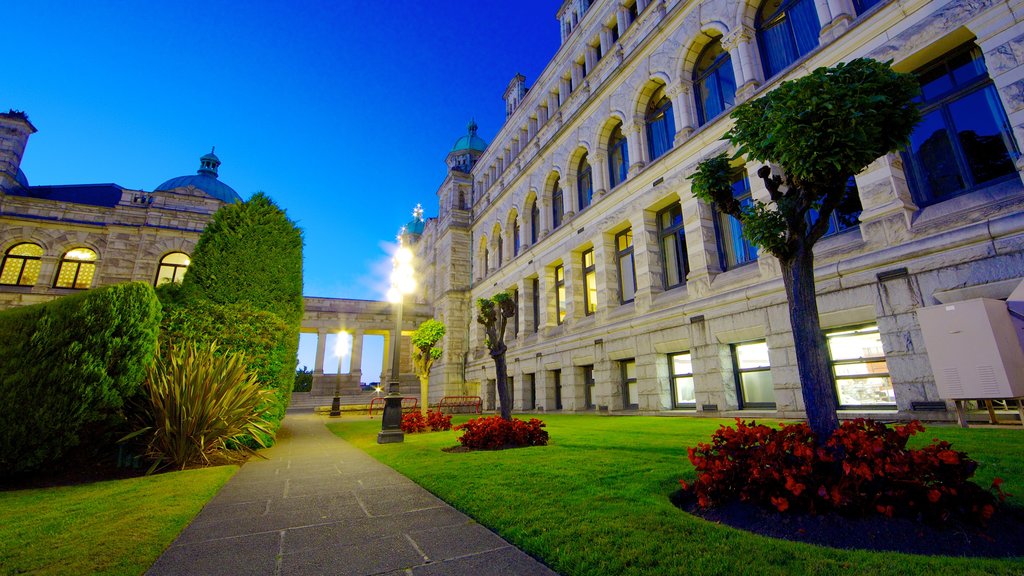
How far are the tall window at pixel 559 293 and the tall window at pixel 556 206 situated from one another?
8.80 feet

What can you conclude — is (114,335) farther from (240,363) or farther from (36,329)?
(240,363)

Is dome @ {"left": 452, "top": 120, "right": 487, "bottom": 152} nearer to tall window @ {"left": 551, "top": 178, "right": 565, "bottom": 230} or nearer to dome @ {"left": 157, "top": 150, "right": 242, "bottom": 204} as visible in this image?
tall window @ {"left": 551, "top": 178, "right": 565, "bottom": 230}

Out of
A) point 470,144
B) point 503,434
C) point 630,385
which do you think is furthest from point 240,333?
point 470,144

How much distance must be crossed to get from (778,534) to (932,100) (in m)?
11.3

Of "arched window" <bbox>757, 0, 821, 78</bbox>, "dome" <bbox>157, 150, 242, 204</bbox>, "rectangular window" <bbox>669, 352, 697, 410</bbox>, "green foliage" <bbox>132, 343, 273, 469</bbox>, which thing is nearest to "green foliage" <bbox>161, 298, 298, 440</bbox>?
"green foliage" <bbox>132, 343, 273, 469</bbox>

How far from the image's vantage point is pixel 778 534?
10.4ft

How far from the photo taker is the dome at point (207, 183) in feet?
121

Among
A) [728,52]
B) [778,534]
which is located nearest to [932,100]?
[728,52]

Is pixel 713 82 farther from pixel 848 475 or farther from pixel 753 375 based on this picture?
pixel 848 475

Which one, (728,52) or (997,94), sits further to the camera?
(728,52)

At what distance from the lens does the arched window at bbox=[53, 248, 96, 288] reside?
28234 mm

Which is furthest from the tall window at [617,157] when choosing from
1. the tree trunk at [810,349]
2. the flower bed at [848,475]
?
the flower bed at [848,475]

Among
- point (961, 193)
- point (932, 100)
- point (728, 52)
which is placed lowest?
point (961, 193)

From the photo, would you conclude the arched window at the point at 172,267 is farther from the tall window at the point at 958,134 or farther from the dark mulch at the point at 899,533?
the tall window at the point at 958,134
